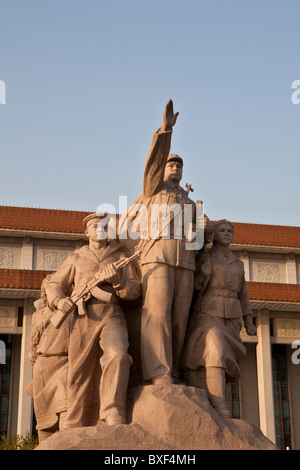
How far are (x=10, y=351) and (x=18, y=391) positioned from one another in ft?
4.61

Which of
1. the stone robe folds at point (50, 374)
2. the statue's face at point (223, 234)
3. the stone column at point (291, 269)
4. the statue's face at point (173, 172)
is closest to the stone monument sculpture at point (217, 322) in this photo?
the statue's face at point (223, 234)

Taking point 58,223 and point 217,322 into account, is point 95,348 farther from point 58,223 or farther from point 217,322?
point 58,223

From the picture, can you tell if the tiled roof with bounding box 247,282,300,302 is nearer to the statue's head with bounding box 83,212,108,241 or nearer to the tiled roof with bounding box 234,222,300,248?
the tiled roof with bounding box 234,222,300,248

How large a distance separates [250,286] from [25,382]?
752 centimetres

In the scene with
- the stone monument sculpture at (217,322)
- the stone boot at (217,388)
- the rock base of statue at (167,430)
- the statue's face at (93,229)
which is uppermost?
the statue's face at (93,229)

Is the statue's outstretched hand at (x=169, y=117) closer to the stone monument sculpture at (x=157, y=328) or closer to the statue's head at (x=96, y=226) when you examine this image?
the stone monument sculpture at (x=157, y=328)

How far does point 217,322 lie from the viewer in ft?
25.2

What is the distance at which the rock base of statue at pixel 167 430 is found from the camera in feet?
20.5

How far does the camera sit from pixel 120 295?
7414 millimetres

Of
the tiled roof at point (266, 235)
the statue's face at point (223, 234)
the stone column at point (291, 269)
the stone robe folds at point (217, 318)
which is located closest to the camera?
the stone robe folds at point (217, 318)

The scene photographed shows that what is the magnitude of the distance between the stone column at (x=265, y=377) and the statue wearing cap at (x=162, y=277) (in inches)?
685

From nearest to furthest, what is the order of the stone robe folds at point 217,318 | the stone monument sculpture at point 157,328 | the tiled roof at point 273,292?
the stone monument sculpture at point 157,328 → the stone robe folds at point 217,318 → the tiled roof at point 273,292
